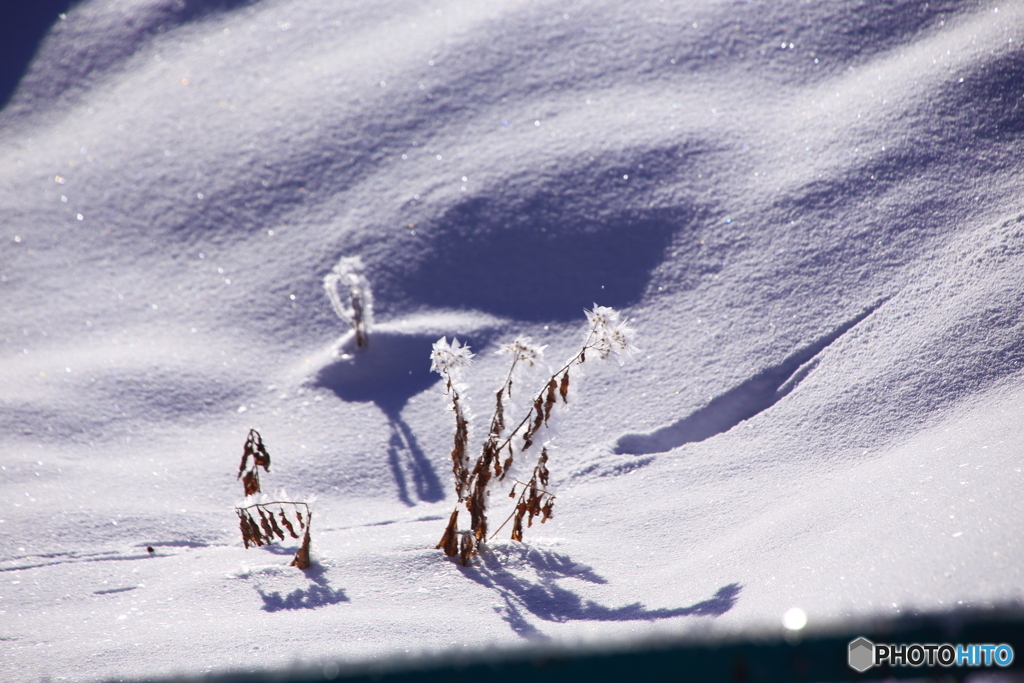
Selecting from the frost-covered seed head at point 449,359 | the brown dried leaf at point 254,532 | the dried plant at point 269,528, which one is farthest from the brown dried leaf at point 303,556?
the frost-covered seed head at point 449,359

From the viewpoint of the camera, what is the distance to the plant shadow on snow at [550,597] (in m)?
2.18

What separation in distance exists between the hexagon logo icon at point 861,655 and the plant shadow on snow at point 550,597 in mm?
1006

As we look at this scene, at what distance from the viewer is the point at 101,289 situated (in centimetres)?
517

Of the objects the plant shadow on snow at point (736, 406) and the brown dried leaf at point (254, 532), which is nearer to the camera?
the brown dried leaf at point (254, 532)

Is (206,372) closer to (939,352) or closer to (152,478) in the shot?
(152,478)

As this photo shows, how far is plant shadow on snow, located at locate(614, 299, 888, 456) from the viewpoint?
3494 millimetres

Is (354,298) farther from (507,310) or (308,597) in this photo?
(308,597)

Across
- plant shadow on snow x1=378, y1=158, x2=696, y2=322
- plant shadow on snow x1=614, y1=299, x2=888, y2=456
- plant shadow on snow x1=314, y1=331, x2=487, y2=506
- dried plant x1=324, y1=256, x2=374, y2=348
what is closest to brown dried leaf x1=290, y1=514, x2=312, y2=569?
plant shadow on snow x1=314, y1=331, x2=487, y2=506

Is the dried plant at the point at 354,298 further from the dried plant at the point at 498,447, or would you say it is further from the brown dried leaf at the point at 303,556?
the brown dried leaf at the point at 303,556

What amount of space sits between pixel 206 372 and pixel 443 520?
2032mm

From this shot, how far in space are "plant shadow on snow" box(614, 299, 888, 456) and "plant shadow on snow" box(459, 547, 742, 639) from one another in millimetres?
972

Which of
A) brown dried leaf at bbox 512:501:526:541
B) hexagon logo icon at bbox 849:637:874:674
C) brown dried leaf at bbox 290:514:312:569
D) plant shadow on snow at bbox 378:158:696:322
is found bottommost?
hexagon logo icon at bbox 849:637:874:674

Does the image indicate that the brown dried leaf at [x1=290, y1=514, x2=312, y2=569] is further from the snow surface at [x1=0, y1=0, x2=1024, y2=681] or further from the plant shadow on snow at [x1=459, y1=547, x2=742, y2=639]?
the plant shadow on snow at [x1=459, y1=547, x2=742, y2=639]

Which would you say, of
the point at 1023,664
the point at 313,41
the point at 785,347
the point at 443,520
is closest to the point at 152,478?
the point at 443,520
